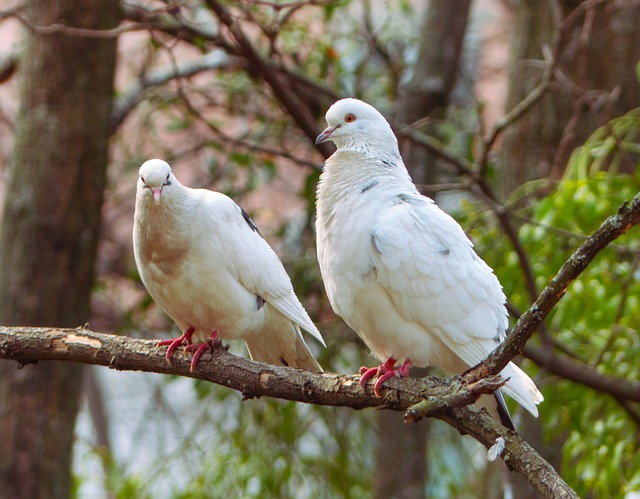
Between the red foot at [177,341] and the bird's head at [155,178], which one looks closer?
the red foot at [177,341]

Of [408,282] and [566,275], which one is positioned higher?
[566,275]

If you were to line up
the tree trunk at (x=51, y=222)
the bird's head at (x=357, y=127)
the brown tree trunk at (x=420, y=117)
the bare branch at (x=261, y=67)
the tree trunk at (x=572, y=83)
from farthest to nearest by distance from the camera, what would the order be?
the brown tree trunk at (x=420, y=117) < the tree trunk at (x=572, y=83) < the tree trunk at (x=51, y=222) < the bare branch at (x=261, y=67) < the bird's head at (x=357, y=127)

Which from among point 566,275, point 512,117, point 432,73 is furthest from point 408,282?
point 432,73

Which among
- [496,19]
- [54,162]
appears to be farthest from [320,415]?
[496,19]

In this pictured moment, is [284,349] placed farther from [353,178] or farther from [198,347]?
[353,178]

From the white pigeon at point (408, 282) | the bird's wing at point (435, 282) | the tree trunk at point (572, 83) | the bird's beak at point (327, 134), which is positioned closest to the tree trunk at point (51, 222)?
the bird's beak at point (327, 134)

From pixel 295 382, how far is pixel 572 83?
3.05 meters

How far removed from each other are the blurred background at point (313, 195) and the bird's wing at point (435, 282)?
586 millimetres

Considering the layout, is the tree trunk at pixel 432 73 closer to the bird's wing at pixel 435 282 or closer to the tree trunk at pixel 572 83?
the tree trunk at pixel 572 83

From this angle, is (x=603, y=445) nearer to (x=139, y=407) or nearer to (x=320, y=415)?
(x=320, y=415)

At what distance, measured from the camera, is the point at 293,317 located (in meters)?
3.81

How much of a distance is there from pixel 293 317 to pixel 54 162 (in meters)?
1.73

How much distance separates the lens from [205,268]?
11.8 feet

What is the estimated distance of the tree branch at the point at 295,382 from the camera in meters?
2.50
